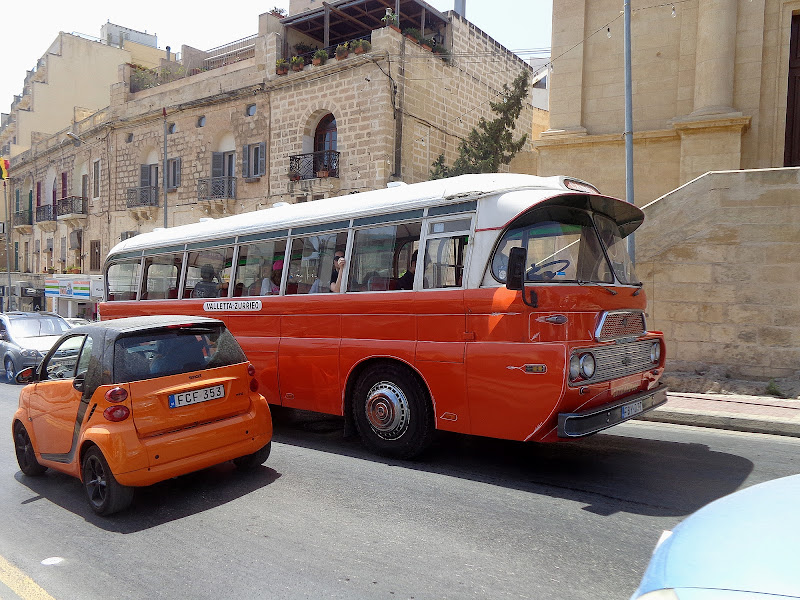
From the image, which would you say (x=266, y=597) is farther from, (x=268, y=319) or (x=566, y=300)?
(x=268, y=319)

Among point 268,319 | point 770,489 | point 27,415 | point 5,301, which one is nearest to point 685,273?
point 268,319

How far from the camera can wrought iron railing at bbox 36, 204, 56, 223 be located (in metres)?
39.3

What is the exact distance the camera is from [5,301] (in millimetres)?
40812

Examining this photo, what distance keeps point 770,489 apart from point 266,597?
271cm

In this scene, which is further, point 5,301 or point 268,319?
point 5,301

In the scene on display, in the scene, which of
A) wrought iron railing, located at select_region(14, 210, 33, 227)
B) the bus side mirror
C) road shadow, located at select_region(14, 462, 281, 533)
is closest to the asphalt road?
road shadow, located at select_region(14, 462, 281, 533)

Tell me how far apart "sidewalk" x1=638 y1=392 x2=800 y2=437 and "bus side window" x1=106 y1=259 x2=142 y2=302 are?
27.9 ft

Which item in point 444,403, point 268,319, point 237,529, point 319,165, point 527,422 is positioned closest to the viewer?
point 237,529

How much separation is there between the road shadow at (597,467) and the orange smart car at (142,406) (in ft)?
5.36

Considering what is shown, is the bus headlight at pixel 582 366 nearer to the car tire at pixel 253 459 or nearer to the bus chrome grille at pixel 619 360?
the bus chrome grille at pixel 619 360

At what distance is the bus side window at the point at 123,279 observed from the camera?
34.3 ft

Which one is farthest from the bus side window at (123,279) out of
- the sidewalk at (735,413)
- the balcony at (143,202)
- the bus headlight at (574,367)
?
the balcony at (143,202)

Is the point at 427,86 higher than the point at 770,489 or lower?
higher

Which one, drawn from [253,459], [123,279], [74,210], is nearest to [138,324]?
[253,459]
